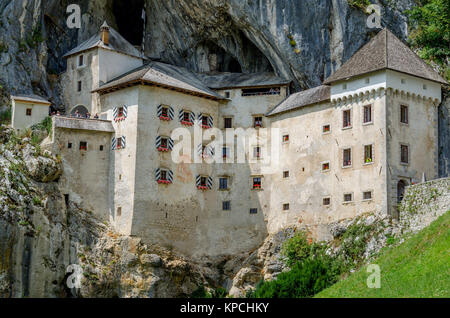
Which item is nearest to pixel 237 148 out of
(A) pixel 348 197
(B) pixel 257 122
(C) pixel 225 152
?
(C) pixel 225 152

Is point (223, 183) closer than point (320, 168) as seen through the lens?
No

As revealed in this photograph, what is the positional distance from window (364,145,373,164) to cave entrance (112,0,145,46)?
28.7 m

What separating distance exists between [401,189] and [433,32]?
46.7 feet

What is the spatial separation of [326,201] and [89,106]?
71.1ft

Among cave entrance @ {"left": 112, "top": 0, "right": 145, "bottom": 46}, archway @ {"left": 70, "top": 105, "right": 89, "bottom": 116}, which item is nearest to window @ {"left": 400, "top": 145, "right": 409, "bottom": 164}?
archway @ {"left": 70, "top": 105, "right": 89, "bottom": 116}

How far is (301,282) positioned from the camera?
53875 mm

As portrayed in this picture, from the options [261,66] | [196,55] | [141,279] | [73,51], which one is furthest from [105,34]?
[141,279]

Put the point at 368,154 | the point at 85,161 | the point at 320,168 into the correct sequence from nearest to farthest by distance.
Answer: the point at 368,154
the point at 320,168
the point at 85,161

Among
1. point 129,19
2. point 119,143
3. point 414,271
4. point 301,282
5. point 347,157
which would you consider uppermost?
point 129,19

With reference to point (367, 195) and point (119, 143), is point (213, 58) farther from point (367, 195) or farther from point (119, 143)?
point (367, 195)

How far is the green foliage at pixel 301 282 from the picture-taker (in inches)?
2099

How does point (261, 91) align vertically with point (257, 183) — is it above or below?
above

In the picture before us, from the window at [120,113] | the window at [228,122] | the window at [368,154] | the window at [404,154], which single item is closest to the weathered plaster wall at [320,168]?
the window at [368,154]
